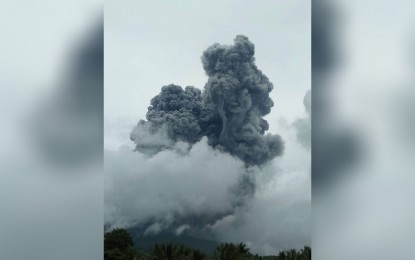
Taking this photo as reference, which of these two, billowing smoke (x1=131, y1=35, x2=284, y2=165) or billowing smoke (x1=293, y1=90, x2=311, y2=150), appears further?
billowing smoke (x1=131, y1=35, x2=284, y2=165)

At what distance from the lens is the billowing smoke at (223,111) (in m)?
5.13

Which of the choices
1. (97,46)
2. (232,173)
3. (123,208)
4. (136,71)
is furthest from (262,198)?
(97,46)

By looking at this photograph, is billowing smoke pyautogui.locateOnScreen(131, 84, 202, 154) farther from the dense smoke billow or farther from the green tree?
the green tree

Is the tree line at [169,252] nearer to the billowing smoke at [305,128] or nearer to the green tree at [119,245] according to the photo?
the green tree at [119,245]

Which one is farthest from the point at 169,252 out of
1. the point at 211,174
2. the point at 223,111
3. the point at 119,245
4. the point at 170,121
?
the point at 223,111

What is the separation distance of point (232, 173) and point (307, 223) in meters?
0.84

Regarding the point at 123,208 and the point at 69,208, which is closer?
the point at 69,208

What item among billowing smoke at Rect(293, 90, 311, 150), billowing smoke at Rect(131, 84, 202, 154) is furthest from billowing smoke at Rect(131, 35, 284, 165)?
billowing smoke at Rect(293, 90, 311, 150)

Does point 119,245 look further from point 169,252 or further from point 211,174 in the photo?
point 211,174

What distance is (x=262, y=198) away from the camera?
16.8 feet

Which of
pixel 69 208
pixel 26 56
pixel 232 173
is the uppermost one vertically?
pixel 26 56

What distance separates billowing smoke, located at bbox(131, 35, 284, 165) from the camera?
513 centimetres

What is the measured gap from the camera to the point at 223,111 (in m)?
5.33

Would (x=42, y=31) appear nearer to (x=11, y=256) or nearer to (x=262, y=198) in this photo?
(x=11, y=256)
